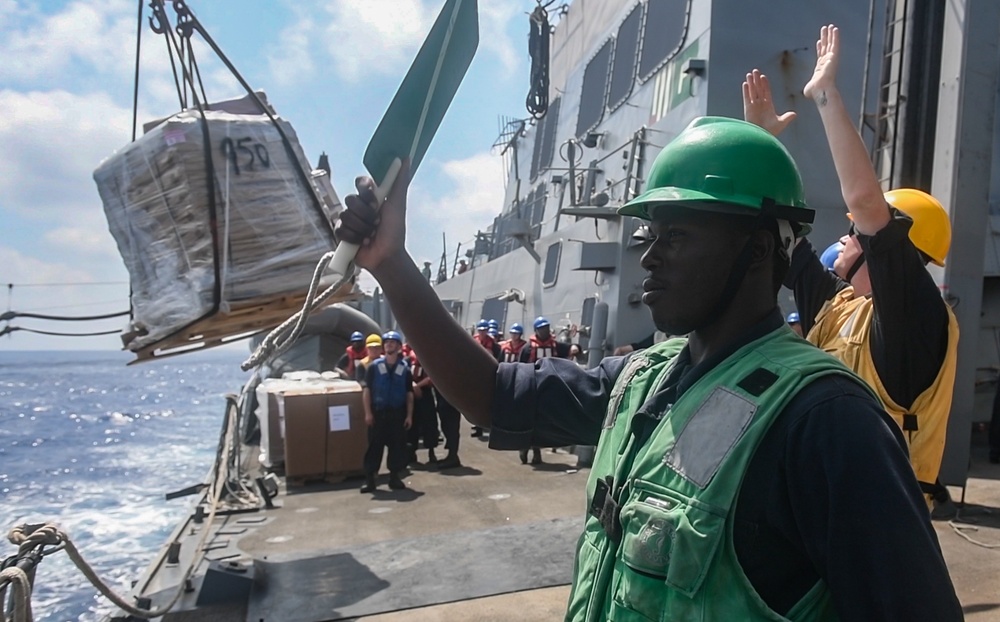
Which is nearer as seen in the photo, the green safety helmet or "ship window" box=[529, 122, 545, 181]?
the green safety helmet

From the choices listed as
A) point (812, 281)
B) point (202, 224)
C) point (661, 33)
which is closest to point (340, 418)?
point (202, 224)

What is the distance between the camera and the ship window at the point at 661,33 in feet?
29.8

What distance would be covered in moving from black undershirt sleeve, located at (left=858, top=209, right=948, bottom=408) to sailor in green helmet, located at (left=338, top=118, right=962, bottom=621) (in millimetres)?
734

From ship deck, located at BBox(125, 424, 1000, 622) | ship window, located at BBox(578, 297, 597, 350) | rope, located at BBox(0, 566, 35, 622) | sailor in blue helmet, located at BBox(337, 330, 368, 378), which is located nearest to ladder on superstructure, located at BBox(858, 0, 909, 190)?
ship deck, located at BBox(125, 424, 1000, 622)

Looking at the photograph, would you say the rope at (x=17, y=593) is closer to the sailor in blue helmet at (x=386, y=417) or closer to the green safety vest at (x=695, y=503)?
the green safety vest at (x=695, y=503)

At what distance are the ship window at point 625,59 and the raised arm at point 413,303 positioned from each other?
949 cm

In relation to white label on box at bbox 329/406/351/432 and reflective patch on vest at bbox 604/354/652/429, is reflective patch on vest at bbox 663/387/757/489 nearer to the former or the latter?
reflective patch on vest at bbox 604/354/652/429

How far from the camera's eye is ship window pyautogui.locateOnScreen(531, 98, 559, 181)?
1500cm

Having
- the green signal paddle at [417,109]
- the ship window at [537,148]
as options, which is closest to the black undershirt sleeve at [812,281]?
the green signal paddle at [417,109]

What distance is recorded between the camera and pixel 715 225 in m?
1.29

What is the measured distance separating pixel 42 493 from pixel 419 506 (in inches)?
368

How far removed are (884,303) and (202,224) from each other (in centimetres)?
277

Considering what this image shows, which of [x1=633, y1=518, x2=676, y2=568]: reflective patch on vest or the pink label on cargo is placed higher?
the pink label on cargo

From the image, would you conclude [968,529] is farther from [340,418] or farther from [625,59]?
[625,59]
